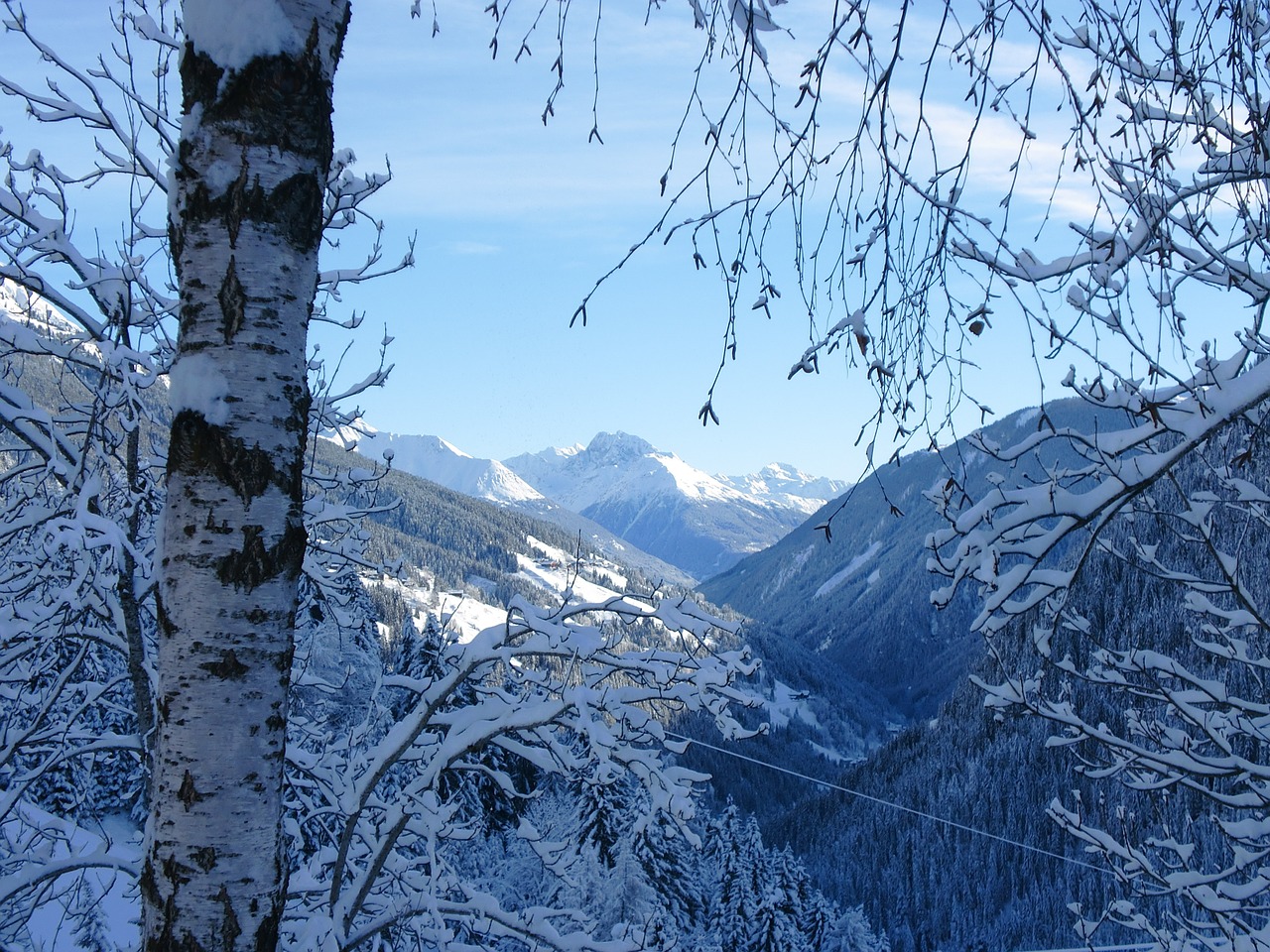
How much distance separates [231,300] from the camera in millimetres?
1806

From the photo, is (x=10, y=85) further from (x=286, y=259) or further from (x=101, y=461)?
(x=286, y=259)

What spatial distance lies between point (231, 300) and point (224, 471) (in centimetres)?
35

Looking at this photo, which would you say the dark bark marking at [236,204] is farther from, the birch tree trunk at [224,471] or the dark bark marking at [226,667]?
the dark bark marking at [226,667]

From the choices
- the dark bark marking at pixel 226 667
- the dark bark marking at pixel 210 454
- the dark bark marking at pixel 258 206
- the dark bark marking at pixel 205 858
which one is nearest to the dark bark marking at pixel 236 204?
the dark bark marking at pixel 258 206

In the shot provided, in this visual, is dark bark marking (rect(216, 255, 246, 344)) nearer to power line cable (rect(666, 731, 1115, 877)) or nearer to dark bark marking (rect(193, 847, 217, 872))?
dark bark marking (rect(193, 847, 217, 872))

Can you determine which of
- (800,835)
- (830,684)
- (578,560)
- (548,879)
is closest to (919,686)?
(830,684)

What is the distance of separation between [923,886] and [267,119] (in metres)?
71.5

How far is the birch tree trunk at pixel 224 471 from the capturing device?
5.87 ft

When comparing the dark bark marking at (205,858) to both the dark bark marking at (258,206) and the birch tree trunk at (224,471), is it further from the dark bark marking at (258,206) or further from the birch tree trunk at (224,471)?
the dark bark marking at (258,206)

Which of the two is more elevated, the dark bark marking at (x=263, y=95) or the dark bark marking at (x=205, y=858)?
the dark bark marking at (x=263, y=95)

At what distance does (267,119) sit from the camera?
182 centimetres

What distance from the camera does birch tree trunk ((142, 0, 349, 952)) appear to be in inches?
70.4

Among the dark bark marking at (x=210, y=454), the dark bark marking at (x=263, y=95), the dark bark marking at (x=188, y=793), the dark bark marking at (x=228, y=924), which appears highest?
the dark bark marking at (x=263, y=95)

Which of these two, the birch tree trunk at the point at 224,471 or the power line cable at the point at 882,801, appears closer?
the birch tree trunk at the point at 224,471
